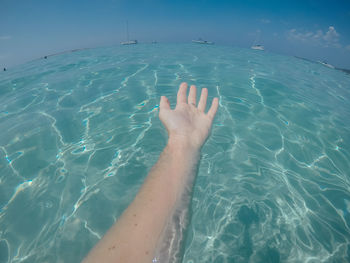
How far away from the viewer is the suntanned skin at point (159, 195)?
121 cm

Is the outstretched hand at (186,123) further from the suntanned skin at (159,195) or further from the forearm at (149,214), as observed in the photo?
the forearm at (149,214)

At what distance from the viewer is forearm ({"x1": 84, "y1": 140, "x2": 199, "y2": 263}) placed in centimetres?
120

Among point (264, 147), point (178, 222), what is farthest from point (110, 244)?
point (264, 147)

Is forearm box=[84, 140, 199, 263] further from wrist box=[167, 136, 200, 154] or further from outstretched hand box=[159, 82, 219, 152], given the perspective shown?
outstretched hand box=[159, 82, 219, 152]

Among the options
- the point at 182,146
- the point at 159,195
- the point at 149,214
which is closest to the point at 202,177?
the point at 182,146

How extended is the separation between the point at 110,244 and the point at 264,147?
11.3 ft

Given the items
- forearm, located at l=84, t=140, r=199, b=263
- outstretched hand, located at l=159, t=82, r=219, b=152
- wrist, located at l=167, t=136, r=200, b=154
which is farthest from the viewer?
outstretched hand, located at l=159, t=82, r=219, b=152

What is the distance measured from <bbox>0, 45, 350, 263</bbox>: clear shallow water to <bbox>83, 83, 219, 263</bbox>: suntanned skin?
877mm

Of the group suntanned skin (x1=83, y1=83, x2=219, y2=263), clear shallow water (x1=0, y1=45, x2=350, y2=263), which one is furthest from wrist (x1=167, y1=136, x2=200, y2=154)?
clear shallow water (x1=0, y1=45, x2=350, y2=263)

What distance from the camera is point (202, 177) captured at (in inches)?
110

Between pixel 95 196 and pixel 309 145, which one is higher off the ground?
pixel 309 145

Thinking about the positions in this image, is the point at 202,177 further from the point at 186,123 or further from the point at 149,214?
the point at 149,214

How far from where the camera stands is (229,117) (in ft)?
14.8

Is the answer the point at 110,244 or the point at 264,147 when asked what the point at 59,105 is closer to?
the point at 110,244
